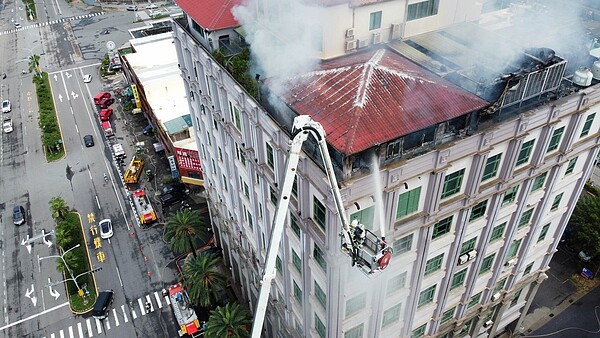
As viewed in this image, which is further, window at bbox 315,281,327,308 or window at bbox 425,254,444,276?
window at bbox 425,254,444,276

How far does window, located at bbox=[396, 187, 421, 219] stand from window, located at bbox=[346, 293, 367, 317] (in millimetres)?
6453

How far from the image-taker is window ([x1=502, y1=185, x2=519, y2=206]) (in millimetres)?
32275

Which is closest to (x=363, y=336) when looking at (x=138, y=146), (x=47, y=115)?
(x=138, y=146)

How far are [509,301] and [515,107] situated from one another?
2328 centimetres

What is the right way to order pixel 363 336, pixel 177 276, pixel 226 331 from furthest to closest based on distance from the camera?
pixel 177 276, pixel 226 331, pixel 363 336

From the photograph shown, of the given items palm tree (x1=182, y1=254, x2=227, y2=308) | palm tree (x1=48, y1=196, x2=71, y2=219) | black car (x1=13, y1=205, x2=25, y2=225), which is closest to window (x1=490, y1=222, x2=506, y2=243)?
palm tree (x1=182, y1=254, x2=227, y2=308)

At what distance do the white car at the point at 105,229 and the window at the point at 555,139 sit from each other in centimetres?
5532

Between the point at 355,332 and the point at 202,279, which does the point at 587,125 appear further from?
the point at 202,279

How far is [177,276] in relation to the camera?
189 ft

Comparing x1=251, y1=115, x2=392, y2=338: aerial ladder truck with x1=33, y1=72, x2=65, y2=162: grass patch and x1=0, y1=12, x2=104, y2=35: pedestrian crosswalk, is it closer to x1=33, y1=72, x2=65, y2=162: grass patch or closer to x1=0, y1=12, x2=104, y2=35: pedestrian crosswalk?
x1=33, y1=72, x2=65, y2=162: grass patch

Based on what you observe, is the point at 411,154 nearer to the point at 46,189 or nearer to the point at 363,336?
the point at 363,336

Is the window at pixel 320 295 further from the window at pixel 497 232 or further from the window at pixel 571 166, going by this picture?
the window at pixel 571 166

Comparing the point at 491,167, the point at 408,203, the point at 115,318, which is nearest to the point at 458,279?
the point at 491,167

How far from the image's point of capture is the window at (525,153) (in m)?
30.0
